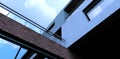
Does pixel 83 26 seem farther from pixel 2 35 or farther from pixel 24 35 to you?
pixel 2 35

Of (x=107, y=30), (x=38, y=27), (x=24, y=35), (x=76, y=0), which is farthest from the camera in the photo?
(x=76, y=0)

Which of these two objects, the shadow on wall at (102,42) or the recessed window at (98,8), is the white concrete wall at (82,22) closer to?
the recessed window at (98,8)

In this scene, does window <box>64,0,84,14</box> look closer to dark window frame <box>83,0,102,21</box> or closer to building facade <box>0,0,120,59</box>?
building facade <box>0,0,120,59</box>

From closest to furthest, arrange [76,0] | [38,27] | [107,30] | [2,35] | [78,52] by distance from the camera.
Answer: [2,35]
[107,30]
[38,27]
[78,52]
[76,0]

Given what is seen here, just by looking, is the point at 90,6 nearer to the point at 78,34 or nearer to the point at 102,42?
the point at 78,34

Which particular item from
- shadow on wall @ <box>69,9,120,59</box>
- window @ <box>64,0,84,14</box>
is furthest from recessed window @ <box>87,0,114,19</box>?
window @ <box>64,0,84,14</box>

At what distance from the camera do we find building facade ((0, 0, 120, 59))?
6445 mm

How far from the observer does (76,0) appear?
13.2 m

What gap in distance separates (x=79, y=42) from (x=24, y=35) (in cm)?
269

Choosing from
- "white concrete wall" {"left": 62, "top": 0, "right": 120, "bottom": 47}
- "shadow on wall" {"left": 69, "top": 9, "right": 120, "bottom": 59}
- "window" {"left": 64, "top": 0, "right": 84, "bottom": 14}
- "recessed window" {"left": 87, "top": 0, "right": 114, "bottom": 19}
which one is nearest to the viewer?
"white concrete wall" {"left": 62, "top": 0, "right": 120, "bottom": 47}

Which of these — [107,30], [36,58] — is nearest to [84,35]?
A: [107,30]

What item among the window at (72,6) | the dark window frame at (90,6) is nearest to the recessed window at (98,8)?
the dark window frame at (90,6)

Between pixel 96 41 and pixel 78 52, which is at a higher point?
pixel 96 41

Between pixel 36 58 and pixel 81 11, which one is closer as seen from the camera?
pixel 36 58
